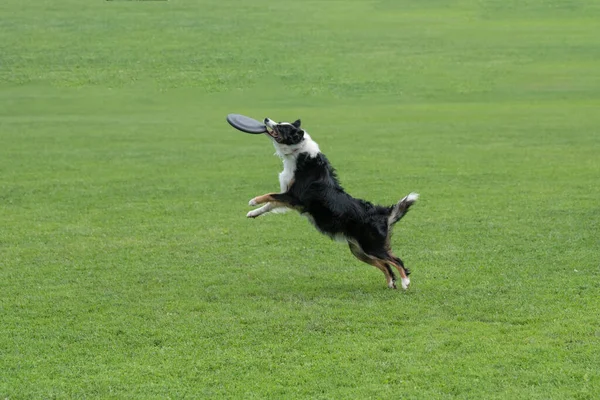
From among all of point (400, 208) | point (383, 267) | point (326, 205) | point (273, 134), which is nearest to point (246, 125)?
point (273, 134)

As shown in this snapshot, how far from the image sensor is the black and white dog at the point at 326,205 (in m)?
9.10

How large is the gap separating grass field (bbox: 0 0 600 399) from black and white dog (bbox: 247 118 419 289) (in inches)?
15.0

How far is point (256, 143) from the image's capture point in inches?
825

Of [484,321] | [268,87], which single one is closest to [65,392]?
[484,321]

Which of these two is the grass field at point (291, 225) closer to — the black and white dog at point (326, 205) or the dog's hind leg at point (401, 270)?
the dog's hind leg at point (401, 270)

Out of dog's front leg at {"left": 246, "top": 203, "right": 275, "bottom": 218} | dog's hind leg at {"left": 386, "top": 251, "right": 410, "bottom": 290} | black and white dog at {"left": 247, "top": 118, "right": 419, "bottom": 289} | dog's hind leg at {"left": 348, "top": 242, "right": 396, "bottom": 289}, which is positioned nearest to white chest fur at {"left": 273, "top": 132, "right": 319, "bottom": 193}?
black and white dog at {"left": 247, "top": 118, "right": 419, "bottom": 289}

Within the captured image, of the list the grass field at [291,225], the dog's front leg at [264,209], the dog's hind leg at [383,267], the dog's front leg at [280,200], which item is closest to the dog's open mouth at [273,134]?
the dog's front leg at [280,200]

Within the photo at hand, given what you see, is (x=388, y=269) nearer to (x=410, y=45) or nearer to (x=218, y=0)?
(x=410, y=45)

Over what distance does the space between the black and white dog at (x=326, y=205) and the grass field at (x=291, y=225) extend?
15.0 inches

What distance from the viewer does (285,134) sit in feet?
29.8

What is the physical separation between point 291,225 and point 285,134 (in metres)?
3.41

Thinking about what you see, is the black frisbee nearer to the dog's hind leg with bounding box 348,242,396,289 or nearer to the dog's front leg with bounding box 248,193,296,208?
the dog's front leg with bounding box 248,193,296,208

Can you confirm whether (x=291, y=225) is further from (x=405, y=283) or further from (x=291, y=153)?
(x=405, y=283)

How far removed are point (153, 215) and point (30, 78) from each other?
18655 millimetres
